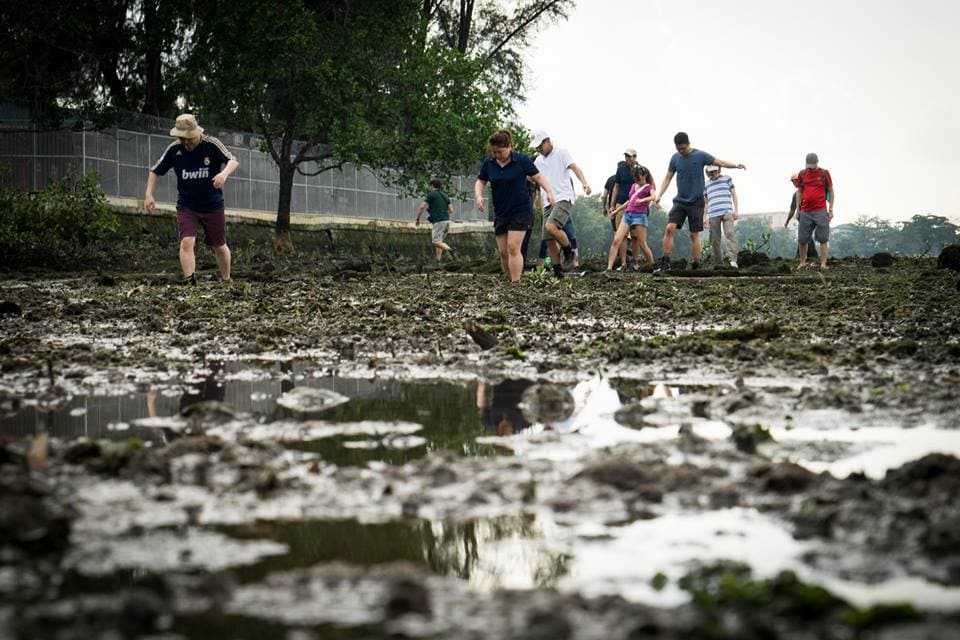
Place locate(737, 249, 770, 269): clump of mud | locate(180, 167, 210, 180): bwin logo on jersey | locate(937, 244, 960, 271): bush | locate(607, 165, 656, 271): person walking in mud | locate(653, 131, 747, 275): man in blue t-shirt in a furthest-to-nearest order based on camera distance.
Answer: locate(737, 249, 770, 269): clump of mud → locate(607, 165, 656, 271): person walking in mud → locate(937, 244, 960, 271): bush → locate(653, 131, 747, 275): man in blue t-shirt → locate(180, 167, 210, 180): bwin logo on jersey

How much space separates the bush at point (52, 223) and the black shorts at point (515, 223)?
29.8 feet

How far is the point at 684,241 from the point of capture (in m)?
168

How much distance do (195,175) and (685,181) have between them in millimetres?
8603

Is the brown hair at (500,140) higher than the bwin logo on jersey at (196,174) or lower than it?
higher

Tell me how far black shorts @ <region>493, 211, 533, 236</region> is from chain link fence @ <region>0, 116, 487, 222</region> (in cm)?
1593

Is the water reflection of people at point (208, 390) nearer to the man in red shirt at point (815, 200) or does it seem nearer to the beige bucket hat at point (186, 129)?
the beige bucket hat at point (186, 129)

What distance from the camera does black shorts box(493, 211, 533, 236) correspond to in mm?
14500

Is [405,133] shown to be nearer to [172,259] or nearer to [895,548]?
[172,259]

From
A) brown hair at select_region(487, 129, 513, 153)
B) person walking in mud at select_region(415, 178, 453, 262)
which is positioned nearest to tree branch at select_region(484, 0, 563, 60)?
person walking in mud at select_region(415, 178, 453, 262)

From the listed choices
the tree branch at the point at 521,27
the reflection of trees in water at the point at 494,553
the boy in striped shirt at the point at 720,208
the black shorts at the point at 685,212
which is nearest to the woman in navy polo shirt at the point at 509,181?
the black shorts at the point at 685,212

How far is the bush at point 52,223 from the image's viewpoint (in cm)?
2020

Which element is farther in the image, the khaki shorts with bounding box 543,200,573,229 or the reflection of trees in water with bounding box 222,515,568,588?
the khaki shorts with bounding box 543,200,573,229

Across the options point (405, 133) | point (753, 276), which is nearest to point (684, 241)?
point (405, 133)

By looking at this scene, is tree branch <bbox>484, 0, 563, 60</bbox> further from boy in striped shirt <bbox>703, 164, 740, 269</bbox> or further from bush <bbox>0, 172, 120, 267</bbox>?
boy in striped shirt <bbox>703, 164, 740, 269</bbox>
